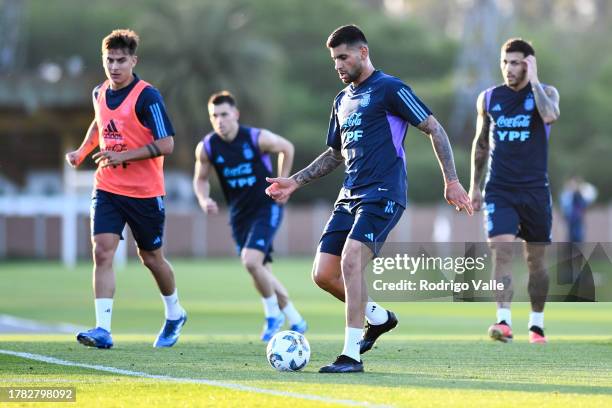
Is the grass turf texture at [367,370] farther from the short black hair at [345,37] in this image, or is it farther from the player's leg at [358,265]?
the short black hair at [345,37]

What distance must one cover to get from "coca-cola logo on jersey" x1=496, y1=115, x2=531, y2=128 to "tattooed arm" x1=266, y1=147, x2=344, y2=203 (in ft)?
9.52

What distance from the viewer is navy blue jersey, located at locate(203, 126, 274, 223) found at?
14.2 metres

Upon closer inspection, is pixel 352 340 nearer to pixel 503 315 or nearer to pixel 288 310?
pixel 503 315

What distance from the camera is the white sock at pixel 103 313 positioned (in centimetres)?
1123

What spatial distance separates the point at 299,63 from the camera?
7088 cm

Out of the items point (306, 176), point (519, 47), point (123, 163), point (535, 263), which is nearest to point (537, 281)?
point (535, 263)

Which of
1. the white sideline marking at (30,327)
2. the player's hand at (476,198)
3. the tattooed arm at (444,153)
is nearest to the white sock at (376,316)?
the tattooed arm at (444,153)

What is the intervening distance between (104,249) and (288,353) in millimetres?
2513

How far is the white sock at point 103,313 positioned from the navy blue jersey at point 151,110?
148 cm

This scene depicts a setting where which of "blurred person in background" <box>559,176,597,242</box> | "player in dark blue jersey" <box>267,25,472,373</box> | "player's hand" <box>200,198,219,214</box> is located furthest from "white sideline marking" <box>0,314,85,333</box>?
"blurred person in background" <box>559,176,597,242</box>

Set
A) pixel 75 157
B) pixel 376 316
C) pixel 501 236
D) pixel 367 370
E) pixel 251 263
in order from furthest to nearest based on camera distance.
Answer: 1. pixel 251 263
2. pixel 501 236
3. pixel 75 157
4. pixel 376 316
5. pixel 367 370

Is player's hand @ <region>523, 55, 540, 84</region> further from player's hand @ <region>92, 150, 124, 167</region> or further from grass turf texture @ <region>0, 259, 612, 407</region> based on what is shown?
player's hand @ <region>92, 150, 124, 167</region>

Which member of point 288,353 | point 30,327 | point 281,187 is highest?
point 281,187

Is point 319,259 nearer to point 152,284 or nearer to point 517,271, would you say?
point 517,271
